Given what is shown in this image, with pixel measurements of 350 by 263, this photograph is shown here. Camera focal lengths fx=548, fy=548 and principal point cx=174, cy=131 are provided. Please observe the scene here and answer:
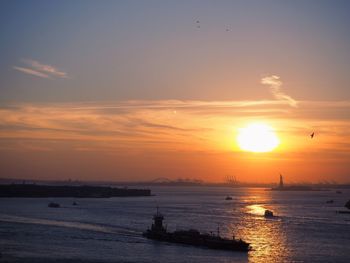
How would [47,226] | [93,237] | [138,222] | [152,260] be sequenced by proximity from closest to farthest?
[152,260], [93,237], [47,226], [138,222]

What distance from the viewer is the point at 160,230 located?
224ft

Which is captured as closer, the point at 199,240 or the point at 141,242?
the point at 199,240

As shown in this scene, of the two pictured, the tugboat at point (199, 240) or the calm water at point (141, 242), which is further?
the tugboat at point (199, 240)

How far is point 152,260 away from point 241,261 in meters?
8.46

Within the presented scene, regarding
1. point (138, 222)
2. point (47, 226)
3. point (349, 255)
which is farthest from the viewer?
point (138, 222)

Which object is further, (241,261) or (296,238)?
(296,238)

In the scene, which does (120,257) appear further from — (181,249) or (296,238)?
(296,238)

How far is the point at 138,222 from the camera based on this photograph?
3570 inches

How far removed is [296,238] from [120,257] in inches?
1097

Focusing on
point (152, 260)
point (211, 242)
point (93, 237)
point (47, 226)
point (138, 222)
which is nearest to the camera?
point (152, 260)

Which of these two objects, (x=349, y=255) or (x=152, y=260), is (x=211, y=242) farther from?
(x=349, y=255)

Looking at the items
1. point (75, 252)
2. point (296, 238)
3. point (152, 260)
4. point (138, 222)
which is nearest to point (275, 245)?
point (296, 238)

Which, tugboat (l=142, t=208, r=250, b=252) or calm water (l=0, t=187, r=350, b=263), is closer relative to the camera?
calm water (l=0, t=187, r=350, b=263)

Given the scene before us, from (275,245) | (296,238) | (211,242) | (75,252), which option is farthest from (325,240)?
(75,252)
